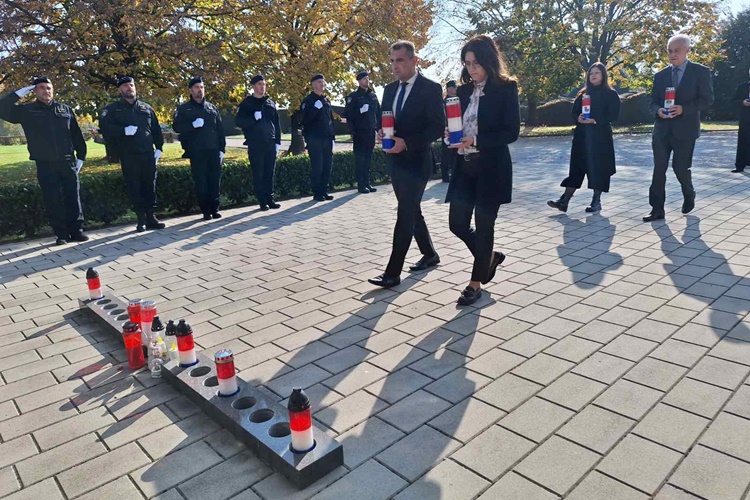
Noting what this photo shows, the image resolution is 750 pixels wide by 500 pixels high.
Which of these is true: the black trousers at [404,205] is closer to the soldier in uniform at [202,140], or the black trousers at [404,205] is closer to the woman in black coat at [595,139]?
the woman in black coat at [595,139]

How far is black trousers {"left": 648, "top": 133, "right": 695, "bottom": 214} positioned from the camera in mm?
6938

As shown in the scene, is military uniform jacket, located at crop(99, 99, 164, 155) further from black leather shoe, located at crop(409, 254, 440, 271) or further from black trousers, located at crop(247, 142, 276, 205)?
black leather shoe, located at crop(409, 254, 440, 271)

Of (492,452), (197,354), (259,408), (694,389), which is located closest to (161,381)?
(197,354)

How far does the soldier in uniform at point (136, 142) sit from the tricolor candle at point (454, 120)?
208 inches

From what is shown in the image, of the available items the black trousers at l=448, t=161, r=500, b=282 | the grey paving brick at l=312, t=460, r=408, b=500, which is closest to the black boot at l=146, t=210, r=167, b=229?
the black trousers at l=448, t=161, r=500, b=282

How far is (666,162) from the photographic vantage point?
709 cm

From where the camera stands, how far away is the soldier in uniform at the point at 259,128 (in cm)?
909

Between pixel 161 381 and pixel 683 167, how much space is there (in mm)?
6634

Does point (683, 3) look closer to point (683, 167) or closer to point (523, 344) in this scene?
point (683, 167)

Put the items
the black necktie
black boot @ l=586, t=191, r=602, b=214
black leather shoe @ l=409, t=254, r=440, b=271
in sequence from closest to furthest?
the black necktie → black leather shoe @ l=409, t=254, r=440, b=271 → black boot @ l=586, t=191, r=602, b=214

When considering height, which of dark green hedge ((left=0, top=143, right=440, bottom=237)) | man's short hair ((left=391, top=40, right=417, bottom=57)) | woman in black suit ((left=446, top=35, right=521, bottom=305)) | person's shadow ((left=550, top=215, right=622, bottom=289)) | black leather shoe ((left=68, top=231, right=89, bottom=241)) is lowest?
person's shadow ((left=550, top=215, right=622, bottom=289))

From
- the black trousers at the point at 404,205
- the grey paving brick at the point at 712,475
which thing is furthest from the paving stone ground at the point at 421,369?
the black trousers at the point at 404,205

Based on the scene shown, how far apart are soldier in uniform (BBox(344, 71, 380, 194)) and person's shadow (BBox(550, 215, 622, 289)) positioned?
4.34 meters

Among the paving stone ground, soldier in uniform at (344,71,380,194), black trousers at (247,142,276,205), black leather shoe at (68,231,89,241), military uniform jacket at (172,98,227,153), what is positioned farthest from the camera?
soldier in uniform at (344,71,380,194)
